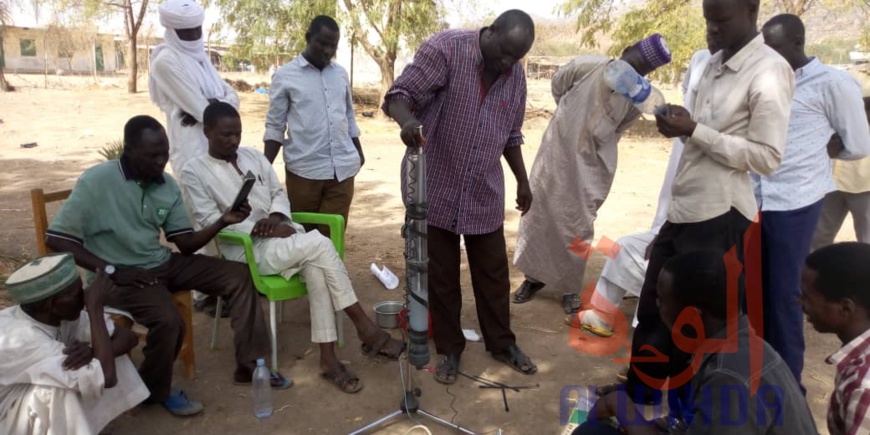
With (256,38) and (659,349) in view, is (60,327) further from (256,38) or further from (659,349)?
A: (256,38)

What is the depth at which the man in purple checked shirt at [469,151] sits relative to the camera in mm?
3125

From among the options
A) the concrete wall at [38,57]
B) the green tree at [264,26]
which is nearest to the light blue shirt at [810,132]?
the green tree at [264,26]

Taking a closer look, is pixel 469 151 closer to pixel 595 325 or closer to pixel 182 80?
pixel 595 325

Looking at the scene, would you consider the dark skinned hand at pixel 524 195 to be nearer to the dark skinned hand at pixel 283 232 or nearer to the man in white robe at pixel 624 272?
the man in white robe at pixel 624 272

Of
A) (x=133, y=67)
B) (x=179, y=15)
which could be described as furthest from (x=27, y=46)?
(x=179, y=15)

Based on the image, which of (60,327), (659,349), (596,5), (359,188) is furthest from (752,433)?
(596,5)

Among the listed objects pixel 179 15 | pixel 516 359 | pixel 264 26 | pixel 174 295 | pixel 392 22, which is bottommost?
pixel 516 359

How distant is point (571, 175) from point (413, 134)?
2278 millimetres

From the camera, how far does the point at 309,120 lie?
4.34 metres

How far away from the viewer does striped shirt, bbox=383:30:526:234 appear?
125 inches

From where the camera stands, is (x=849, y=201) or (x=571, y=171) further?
(x=849, y=201)

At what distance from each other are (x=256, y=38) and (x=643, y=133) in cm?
1016

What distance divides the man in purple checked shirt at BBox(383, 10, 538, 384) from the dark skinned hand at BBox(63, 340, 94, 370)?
1.52 meters

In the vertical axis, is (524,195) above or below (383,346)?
above
